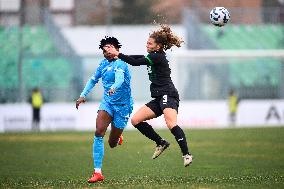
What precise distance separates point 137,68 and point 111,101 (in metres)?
29.2

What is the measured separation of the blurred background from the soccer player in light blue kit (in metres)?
25.2

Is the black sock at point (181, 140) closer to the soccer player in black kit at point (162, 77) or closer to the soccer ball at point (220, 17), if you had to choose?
the soccer player in black kit at point (162, 77)

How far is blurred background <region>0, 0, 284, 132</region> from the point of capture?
42156 millimetres

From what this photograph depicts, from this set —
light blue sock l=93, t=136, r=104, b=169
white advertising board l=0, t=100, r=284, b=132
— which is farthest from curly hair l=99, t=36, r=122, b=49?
white advertising board l=0, t=100, r=284, b=132

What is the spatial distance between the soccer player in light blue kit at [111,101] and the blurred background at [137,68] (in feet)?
82.7

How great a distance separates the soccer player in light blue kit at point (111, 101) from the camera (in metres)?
14.8

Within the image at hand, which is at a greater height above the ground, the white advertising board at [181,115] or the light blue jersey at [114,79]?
the light blue jersey at [114,79]

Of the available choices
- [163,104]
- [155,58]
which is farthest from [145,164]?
[155,58]

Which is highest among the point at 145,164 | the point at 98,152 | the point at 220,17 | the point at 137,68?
the point at 220,17

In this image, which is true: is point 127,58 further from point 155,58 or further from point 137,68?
point 137,68

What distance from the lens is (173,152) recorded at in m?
23.4

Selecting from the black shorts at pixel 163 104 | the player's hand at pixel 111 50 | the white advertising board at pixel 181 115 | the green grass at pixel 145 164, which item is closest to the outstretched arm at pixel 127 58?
the player's hand at pixel 111 50

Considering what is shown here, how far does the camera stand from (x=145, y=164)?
1923cm

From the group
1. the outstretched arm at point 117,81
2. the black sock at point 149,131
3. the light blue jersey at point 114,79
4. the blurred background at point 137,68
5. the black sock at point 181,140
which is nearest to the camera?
the outstretched arm at point 117,81
